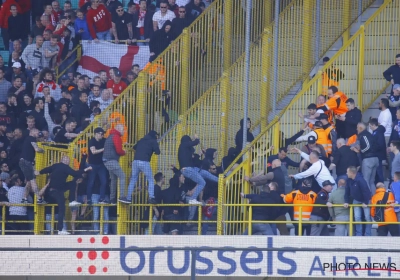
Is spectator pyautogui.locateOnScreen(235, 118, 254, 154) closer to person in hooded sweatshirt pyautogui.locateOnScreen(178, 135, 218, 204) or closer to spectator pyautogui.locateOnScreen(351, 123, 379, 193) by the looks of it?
person in hooded sweatshirt pyautogui.locateOnScreen(178, 135, 218, 204)

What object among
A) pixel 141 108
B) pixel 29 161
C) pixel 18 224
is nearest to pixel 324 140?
pixel 141 108

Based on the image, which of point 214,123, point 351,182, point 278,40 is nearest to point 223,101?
point 214,123

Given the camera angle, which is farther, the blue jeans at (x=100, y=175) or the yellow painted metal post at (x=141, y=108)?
the yellow painted metal post at (x=141, y=108)

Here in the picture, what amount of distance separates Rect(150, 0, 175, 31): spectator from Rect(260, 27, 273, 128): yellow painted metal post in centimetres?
230

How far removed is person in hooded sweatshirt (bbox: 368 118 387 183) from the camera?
16.4 meters

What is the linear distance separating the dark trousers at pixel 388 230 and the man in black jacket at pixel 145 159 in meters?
3.60

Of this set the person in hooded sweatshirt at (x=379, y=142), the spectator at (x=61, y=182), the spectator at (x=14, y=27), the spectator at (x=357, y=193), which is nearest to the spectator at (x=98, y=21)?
the spectator at (x=14, y=27)

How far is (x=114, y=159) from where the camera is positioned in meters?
17.0

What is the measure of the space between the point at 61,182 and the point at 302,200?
12.6ft

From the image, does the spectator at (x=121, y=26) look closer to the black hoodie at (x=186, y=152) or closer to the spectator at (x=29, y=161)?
the spectator at (x=29, y=161)

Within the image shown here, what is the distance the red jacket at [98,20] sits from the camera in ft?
67.3

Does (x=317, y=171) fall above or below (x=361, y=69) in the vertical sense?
below

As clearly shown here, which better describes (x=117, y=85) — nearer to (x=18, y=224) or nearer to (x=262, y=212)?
(x=18, y=224)

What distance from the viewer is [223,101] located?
58.4 ft
